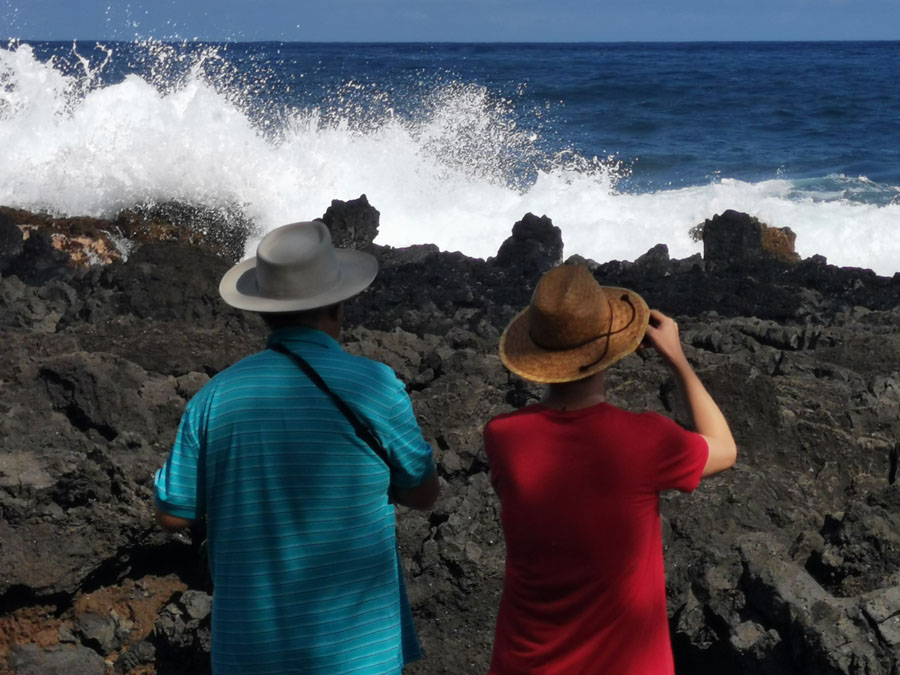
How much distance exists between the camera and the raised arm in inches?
89.7

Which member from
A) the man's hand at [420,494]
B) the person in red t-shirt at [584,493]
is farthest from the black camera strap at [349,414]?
the person in red t-shirt at [584,493]

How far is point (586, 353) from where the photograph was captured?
2227 millimetres

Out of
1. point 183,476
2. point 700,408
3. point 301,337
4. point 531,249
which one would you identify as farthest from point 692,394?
point 531,249

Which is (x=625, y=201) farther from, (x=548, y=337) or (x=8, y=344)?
(x=548, y=337)

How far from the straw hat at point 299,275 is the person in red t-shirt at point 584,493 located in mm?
440

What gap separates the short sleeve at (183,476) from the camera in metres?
2.32

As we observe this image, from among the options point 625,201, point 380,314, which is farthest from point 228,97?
point 380,314

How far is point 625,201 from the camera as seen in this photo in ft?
57.0

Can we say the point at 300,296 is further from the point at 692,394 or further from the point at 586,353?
the point at 692,394

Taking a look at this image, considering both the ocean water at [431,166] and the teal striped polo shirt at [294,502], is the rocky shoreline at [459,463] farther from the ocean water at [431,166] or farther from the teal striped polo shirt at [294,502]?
the ocean water at [431,166]

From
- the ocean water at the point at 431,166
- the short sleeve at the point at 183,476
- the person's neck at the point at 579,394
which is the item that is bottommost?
the ocean water at the point at 431,166

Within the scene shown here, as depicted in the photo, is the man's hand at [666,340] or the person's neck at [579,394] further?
the man's hand at [666,340]

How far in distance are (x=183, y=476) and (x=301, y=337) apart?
0.38 m

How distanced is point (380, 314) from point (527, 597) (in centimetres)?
564
